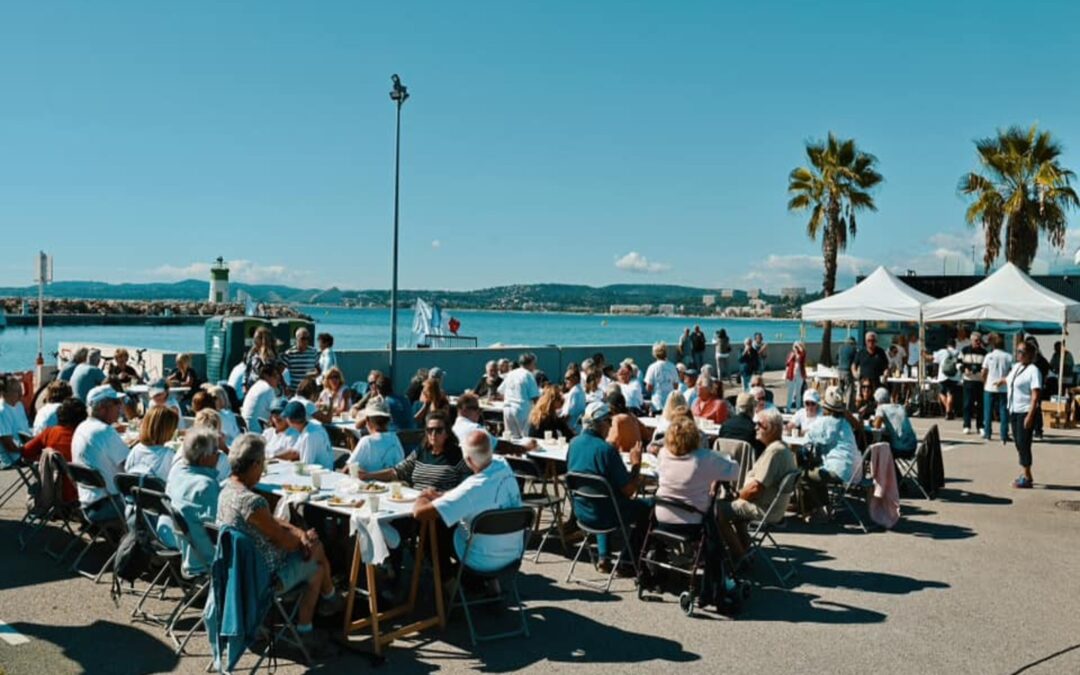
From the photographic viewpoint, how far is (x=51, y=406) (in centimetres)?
764

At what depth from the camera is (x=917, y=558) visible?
707cm

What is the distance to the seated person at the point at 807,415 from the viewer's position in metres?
8.80

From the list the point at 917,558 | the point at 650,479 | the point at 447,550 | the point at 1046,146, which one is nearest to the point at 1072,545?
the point at 917,558

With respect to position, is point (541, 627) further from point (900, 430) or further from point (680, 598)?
point (900, 430)

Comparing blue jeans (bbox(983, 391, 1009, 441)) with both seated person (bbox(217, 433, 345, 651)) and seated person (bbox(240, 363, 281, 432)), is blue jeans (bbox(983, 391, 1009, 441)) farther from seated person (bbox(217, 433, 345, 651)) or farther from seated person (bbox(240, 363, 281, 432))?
seated person (bbox(217, 433, 345, 651))

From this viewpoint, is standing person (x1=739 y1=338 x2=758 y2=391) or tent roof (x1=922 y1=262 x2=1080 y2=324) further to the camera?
standing person (x1=739 y1=338 x2=758 y2=391)

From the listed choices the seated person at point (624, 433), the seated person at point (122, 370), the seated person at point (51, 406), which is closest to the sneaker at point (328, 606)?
the seated person at point (624, 433)

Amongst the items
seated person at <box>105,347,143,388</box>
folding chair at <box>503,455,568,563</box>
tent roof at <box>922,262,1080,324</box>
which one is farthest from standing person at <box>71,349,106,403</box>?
tent roof at <box>922,262,1080,324</box>

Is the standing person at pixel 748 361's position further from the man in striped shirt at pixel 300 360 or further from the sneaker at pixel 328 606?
the sneaker at pixel 328 606

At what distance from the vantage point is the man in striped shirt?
37.6 ft

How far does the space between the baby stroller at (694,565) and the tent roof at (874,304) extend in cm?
1122

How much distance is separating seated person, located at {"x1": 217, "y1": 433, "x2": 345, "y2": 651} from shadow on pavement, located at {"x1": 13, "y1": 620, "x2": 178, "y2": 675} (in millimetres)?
761

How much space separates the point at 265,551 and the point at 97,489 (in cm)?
230

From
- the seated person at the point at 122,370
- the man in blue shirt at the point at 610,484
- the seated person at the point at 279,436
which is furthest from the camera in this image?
the seated person at the point at 122,370
